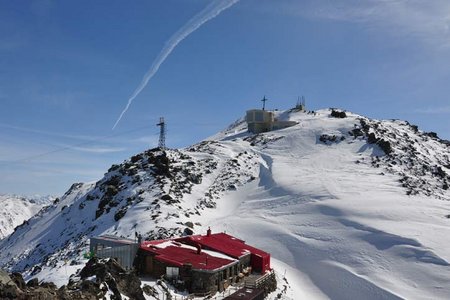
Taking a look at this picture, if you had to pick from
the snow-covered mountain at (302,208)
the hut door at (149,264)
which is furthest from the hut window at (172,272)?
the snow-covered mountain at (302,208)

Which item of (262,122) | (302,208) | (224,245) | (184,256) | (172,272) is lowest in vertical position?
(172,272)

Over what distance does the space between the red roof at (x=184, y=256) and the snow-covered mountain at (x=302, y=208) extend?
17.9 feet

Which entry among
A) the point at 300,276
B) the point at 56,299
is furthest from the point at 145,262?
the point at 300,276

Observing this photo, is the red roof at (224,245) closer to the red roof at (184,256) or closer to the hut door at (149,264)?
the red roof at (184,256)

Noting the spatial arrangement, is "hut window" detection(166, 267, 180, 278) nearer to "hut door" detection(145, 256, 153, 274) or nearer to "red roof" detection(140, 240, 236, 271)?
"red roof" detection(140, 240, 236, 271)

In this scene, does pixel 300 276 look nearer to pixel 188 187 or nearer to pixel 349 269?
pixel 349 269

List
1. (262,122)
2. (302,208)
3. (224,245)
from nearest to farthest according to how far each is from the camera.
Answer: (224,245) < (302,208) < (262,122)

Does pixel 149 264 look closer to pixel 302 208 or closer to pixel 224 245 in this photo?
pixel 224 245

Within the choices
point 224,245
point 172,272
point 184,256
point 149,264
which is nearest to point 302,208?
point 224,245

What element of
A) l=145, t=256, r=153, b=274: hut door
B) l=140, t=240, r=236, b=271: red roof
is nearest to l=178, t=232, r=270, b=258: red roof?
l=140, t=240, r=236, b=271: red roof

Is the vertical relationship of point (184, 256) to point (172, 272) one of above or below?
above

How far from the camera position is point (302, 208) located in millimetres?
55594

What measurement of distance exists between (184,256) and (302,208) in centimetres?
2925

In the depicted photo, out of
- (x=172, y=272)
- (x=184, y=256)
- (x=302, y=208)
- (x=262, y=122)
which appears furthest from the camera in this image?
(x=262, y=122)
